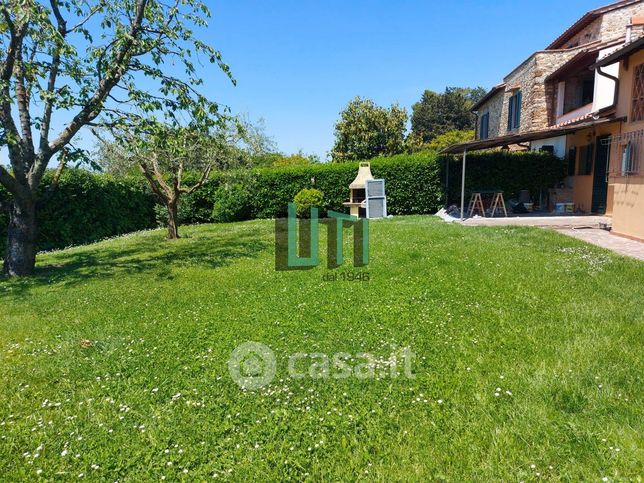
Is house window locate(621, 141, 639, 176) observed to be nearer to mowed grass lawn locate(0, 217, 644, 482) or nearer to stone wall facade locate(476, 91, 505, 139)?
mowed grass lawn locate(0, 217, 644, 482)

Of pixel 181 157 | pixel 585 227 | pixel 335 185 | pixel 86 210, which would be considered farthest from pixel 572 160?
pixel 86 210

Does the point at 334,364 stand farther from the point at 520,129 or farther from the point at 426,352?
the point at 520,129

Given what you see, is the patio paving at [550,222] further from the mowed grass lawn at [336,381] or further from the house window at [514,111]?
the house window at [514,111]

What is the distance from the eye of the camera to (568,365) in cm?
344

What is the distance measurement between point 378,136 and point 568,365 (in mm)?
29878

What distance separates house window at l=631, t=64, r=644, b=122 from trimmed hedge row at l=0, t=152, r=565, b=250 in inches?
275

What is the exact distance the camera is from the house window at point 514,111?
2095 centimetres

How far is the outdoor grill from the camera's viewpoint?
57.1 feet

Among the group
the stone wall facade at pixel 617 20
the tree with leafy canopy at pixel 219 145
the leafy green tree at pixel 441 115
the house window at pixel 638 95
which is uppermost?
the leafy green tree at pixel 441 115

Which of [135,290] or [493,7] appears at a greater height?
[493,7]

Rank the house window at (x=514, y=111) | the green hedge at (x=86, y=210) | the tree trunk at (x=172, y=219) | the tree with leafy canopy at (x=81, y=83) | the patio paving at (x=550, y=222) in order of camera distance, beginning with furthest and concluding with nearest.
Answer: the house window at (x=514, y=111) < the green hedge at (x=86, y=210) < the patio paving at (x=550, y=222) < the tree trunk at (x=172, y=219) < the tree with leafy canopy at (x=81, y=83)

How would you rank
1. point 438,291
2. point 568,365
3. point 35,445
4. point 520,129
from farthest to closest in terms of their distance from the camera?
point 520,129
point 438,291
point 568,365
point 35,445

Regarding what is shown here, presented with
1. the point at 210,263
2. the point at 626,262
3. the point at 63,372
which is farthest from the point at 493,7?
the point at 63,372

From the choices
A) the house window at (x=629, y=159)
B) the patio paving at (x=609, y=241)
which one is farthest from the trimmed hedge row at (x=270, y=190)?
the house window at (x=629, y=159)
